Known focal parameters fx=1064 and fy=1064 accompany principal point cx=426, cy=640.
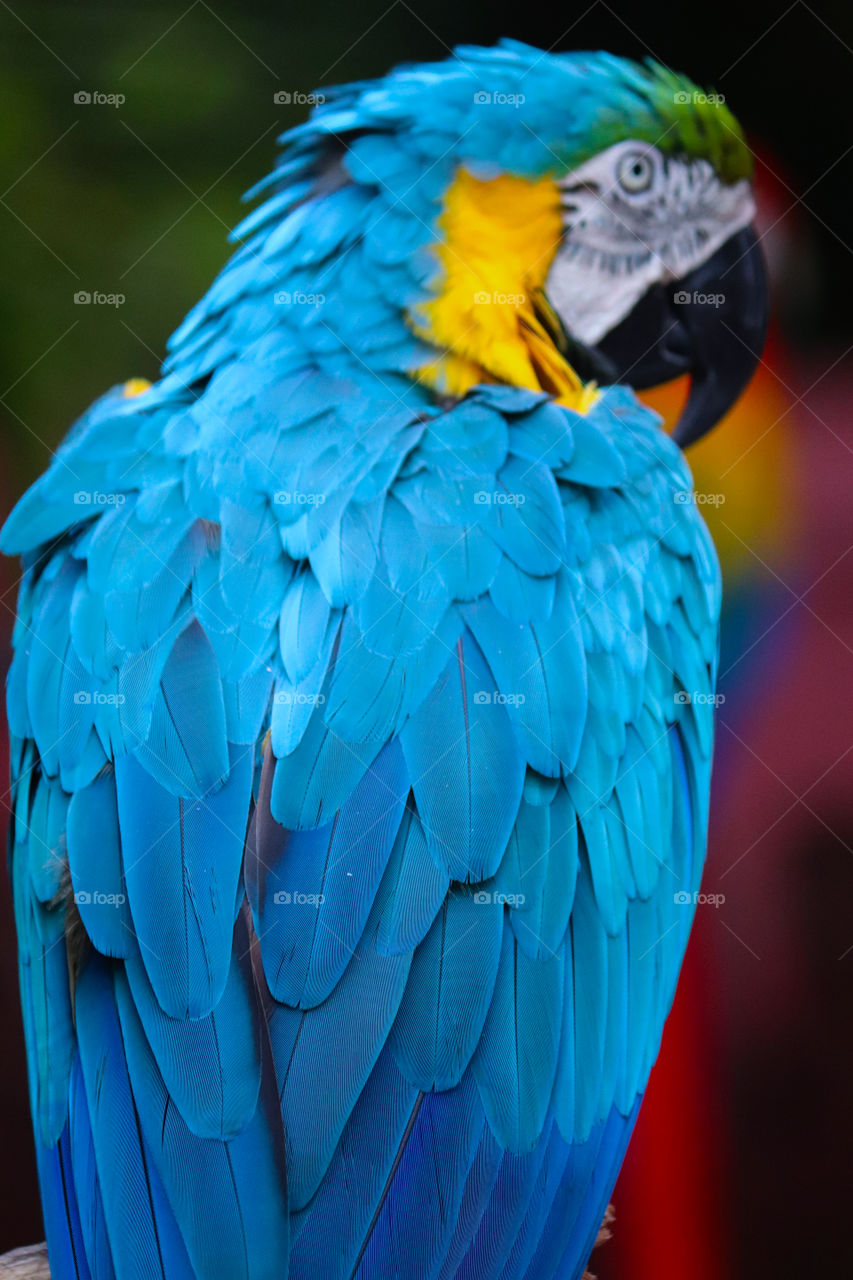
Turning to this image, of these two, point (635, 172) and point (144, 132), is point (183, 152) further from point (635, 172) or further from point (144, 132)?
point (635, 172)

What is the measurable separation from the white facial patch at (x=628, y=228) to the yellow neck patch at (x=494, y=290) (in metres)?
0.02

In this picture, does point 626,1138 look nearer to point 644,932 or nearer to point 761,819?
point 644,932

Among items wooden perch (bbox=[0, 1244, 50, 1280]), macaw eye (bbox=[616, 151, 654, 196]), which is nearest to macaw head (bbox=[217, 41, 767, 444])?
macaw eye (bbox=[616, 151, 654, 196])

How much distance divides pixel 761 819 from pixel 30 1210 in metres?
0.91

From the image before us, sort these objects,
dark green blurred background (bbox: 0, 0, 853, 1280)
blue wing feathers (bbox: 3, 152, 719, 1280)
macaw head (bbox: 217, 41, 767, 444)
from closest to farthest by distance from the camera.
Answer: blue wing feathers (bbox: 3, 152, 719, 1280) < macaw head (bbox: 217, 41, 767, 444) < dark green blurred background (bbox: 0, 0, 853, 1280)

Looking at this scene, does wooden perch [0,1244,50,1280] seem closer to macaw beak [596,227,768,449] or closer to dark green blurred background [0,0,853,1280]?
dark green blurred background [0,0,853,1280]

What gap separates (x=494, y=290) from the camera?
106 centimetres

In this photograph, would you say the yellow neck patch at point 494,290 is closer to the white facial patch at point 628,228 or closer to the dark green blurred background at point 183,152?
the white facial patch at point 628,228

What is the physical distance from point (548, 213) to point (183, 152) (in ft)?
1.32

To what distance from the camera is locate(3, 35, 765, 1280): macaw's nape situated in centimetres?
86

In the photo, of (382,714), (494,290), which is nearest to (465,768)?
(382,714)

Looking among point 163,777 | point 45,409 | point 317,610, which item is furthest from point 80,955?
point 45,409

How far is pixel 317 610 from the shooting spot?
36.7 inches

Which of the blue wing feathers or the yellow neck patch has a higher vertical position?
the yellow neck patch
